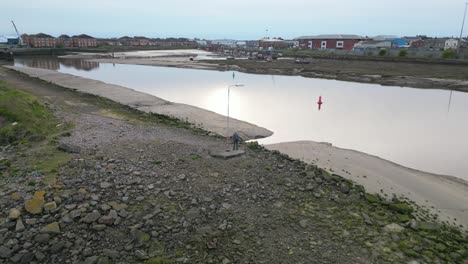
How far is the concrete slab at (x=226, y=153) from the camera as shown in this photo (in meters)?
14.6

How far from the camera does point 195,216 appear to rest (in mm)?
10070

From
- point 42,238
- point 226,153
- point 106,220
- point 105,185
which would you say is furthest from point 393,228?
point 42,238

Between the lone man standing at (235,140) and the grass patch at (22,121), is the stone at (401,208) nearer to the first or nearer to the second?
the lone man standing at (235,140)

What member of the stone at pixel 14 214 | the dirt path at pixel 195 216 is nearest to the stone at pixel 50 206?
the dirt path at pixel 195 216

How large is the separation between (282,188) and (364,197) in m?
3.12

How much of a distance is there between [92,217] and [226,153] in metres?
6.77

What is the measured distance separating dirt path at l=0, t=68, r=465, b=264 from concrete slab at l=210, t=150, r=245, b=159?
1.02 ft

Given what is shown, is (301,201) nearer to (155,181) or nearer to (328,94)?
(155,181)

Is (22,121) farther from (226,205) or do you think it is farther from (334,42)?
(334,42)

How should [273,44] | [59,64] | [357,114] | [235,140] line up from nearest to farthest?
1. [235,140]
2. [357,114]
3. [59,64]
4. [273,44]

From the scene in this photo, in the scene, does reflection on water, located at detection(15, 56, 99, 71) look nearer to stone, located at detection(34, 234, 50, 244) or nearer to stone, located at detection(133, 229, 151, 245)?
stone, located at detection(34, 234, 50, 244)

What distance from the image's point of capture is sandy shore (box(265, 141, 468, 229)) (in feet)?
41.9

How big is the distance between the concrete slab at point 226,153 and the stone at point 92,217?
6095 millimetres

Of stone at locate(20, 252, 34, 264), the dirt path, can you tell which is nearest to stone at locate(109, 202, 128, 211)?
the dirt path
